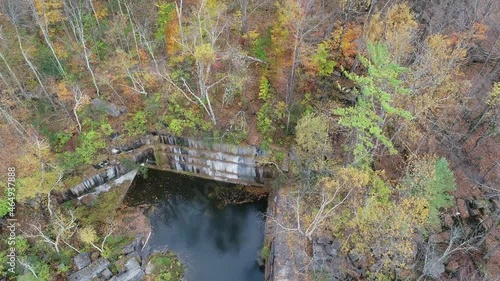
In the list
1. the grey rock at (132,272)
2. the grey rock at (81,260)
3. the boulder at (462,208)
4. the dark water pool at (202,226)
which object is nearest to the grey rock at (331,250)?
the dark water pool at (202,226)

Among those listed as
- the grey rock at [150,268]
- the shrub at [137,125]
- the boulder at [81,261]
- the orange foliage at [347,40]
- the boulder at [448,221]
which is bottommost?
the grey rock at [150,268]

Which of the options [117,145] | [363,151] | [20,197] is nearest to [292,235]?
[363,151]

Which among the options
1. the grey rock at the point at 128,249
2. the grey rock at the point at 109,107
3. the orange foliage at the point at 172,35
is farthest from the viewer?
the grey rock at the point at 109,107

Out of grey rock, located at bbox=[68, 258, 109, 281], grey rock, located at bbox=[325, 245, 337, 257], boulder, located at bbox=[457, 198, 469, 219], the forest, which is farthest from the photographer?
boulder, located at bbox=[457, 198, 469, 219]

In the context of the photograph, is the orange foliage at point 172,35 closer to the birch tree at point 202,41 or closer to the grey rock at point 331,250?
the birch tree at point 202,41

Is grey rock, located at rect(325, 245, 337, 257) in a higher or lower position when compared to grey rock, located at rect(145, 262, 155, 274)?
higher

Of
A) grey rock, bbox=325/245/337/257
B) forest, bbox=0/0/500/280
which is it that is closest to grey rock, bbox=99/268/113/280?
forest, bbox=0/0/500/280

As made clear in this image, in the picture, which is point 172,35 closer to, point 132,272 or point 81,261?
point 81,261

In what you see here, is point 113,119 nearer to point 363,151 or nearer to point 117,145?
point 117,145

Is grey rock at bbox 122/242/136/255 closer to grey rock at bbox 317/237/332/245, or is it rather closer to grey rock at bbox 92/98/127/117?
grey rock at bbox 92/98/127/117
